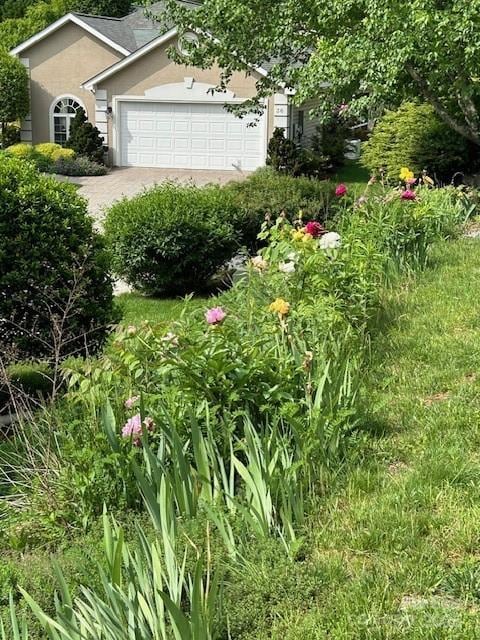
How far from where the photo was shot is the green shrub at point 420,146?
52.0 ft

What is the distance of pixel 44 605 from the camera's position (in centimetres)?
273

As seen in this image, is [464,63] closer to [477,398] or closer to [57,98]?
[477,398]

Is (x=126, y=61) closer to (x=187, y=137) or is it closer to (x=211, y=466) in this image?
(x=187, y=137)

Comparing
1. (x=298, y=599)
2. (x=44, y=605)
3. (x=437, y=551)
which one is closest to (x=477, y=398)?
(x=437, y=551)

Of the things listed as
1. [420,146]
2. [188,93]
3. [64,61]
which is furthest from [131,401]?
[64,61]

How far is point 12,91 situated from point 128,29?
17.5ft

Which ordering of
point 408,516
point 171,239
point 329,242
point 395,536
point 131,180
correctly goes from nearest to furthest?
point 395,536, point 408,516, point 329,242, point 171,239, point 131,180

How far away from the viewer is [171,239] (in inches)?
412

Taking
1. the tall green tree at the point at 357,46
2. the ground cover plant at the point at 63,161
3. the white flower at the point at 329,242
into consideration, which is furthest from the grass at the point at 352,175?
the white flower at the point at 329,242

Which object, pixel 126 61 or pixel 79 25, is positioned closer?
pixel 126 61

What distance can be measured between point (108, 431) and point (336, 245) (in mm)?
2814

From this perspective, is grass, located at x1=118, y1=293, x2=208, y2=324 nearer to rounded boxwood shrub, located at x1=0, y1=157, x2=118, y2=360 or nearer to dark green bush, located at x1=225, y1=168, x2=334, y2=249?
dark green bush, located at x1=225, y1=168, x2=334, y2=249

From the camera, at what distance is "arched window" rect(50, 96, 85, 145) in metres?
26.5

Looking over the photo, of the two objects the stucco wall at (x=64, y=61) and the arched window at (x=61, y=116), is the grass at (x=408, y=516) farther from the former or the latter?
the stucco wall at (x=64, y=61)
